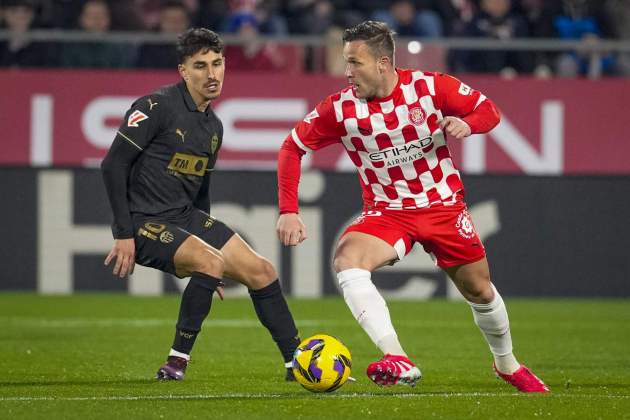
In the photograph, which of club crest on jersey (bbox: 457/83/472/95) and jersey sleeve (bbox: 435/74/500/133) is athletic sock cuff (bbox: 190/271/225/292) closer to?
jersey sleeve (bbox: 435/74/500/133)

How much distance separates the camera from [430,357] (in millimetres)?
9445

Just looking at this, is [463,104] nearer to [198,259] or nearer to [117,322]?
[198,259]

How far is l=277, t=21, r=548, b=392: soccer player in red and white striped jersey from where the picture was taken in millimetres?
7203

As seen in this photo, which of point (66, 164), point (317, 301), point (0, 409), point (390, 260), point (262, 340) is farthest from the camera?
point (66, 164)

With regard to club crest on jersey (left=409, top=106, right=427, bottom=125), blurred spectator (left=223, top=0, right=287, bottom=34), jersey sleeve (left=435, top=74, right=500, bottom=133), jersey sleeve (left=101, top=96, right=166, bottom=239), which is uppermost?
blurred spectator (left=223, top=0, right=287, bottom=34)

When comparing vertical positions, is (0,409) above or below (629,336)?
above

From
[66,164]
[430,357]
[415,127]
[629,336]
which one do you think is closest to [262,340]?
[430,357]

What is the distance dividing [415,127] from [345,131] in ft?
1.26

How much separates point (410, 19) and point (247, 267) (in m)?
8.81

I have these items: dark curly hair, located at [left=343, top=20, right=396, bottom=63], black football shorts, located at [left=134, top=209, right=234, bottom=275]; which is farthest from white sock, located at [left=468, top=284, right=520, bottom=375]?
black football shorts, located at [left=134, top=209, right=234, bottom=275]

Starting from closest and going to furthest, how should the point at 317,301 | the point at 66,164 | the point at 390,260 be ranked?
the point at 390,260 → the point at 317,301 → the point at 66,164

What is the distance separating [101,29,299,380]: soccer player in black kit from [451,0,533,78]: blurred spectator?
27.5ft

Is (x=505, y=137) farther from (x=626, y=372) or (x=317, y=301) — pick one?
(x=626, y=372)

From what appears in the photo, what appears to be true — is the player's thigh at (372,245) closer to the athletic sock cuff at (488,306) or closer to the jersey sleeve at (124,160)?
the athletic sock cuff at (488,306)
